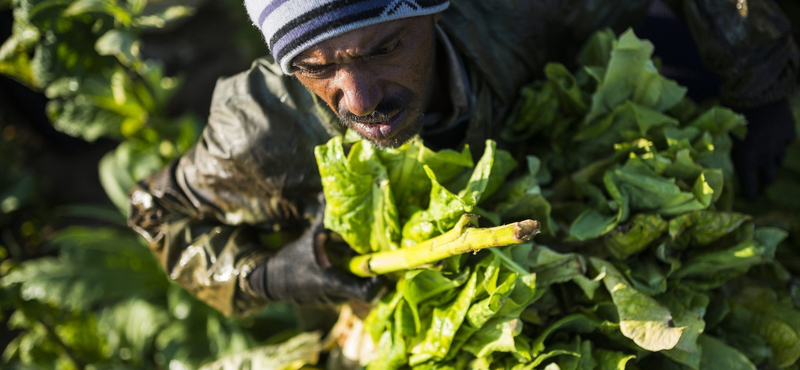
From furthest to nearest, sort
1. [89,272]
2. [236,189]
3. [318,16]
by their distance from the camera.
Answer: [89,272] < [236,189] < [318,16]

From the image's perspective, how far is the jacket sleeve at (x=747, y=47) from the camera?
83.3 inches

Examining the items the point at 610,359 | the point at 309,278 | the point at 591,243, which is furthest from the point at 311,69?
the point at 610,359

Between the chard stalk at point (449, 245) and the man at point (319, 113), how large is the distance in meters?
0.11

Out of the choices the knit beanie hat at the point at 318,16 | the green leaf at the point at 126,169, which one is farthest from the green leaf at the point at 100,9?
the knit beanie hat at the point at 318,16

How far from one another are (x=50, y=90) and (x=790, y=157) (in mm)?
3557

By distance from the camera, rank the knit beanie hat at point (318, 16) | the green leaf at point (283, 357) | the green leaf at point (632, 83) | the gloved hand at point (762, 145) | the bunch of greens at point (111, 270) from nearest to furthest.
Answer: the knit beanie hat at point (318, 16) → the green leaf at point (632, 83) → the gloved hand at point (762, 145) → the green leaf at point (283, 357) → the bunch of greens at point (111, 270)

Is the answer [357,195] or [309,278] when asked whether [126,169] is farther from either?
[357,195]

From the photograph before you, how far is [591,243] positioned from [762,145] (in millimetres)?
893

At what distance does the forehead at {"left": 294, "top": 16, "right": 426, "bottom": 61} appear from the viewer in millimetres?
1521

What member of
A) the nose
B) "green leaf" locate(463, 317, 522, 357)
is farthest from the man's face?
"green leaf" locate(463, 317, 522, 357)

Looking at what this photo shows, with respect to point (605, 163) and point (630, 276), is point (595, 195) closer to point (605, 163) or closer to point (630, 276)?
point (605, 163)

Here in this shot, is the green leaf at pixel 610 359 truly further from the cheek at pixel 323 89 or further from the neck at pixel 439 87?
the cheek at pixel 323 89

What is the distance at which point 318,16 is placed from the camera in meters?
1.49

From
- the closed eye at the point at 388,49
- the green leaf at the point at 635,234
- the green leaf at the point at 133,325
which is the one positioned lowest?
the green leaf at the point at 133,325
